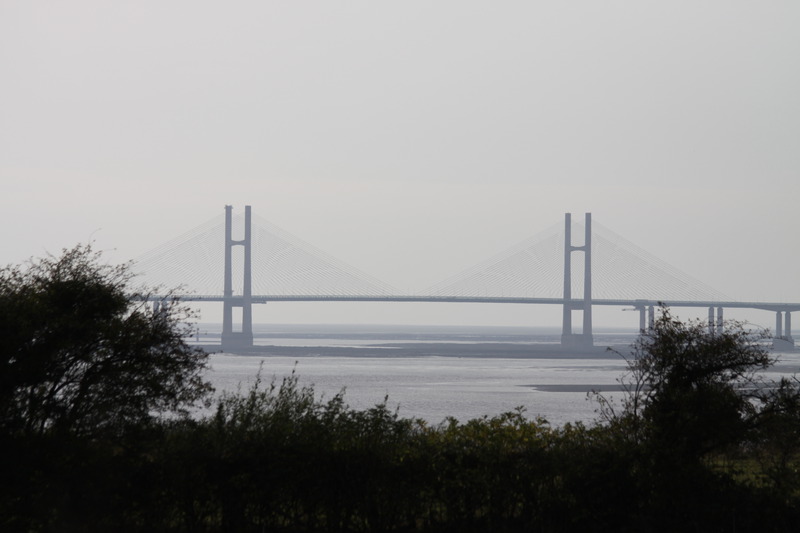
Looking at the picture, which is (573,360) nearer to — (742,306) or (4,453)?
(742,306)

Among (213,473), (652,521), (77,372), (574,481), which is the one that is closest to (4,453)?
(77,372)

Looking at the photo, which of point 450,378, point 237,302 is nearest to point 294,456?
point 450,378

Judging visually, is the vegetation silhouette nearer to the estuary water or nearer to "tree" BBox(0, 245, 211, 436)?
"tree" BBox(0, 245, 211, 436)

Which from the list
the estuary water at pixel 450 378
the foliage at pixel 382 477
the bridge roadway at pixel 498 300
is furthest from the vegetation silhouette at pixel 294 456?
the bridge roadway at pixel 498 300

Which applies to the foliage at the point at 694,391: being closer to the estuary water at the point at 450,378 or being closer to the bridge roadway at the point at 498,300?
the estuary water at the point at 450,378

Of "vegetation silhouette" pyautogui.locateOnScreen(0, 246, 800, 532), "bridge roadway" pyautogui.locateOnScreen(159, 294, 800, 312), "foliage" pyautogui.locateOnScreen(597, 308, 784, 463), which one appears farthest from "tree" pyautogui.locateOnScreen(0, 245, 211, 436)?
"bridge roadway" pyautogui.locateOnScreen(159, 294, 800, 312)

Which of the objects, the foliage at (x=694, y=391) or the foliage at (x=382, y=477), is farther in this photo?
the foliage at (x=694, y=391)

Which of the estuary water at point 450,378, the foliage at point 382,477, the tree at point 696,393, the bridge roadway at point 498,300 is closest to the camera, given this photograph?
the foliage at point 382,477
